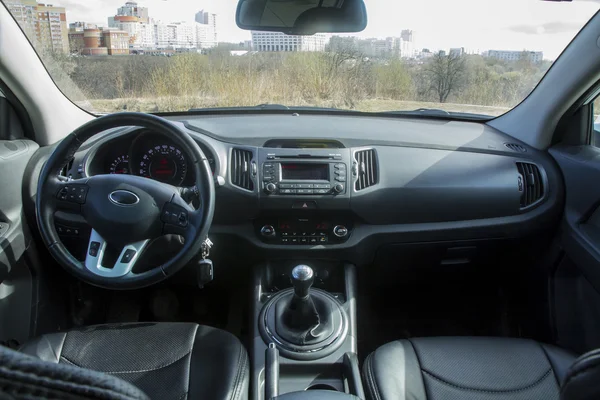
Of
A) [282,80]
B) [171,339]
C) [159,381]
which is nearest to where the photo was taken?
[159,381]

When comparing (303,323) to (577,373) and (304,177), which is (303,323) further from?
(577,373)

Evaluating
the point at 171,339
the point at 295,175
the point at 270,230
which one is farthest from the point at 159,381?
the point at 295,175

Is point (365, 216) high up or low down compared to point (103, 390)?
down

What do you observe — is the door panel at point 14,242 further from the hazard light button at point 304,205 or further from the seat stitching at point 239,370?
the hazard light button at point 304,205

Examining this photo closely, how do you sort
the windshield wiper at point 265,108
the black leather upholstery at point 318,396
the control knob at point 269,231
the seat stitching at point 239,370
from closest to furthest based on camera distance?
the black leather upholstery at point 318,396 < the seat stitching at point 239,370 < the control knob at point 269,231 < the windshield wiper at point 265,108

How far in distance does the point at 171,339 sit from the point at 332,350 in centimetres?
73

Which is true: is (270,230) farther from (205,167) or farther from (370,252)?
(205,167)

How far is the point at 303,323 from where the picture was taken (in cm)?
257

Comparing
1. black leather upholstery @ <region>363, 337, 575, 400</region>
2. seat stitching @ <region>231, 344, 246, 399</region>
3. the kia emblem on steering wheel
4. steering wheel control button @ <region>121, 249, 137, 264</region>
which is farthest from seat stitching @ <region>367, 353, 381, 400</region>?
the kia emblem on steering wheel

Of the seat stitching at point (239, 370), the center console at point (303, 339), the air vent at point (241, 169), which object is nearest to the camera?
the seat stitching at point (239, 370)

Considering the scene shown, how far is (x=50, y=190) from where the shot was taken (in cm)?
229

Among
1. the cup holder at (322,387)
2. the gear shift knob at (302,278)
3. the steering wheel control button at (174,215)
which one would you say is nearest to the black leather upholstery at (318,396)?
the cup holder at (322,387)

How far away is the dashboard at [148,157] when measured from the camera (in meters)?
2.71

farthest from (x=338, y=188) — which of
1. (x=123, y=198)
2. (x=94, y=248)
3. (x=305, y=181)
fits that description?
(x=94, y=248)
